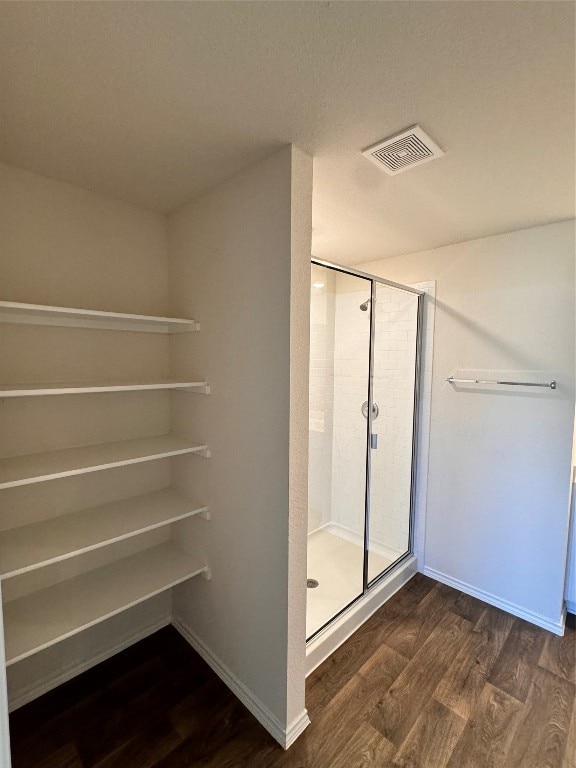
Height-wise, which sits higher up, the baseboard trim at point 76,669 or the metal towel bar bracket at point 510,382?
the metal towel bar bracket at point 510,382

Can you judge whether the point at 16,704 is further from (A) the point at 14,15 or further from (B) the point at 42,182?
(A) the point at 14,15

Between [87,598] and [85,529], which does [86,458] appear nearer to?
[85,529]

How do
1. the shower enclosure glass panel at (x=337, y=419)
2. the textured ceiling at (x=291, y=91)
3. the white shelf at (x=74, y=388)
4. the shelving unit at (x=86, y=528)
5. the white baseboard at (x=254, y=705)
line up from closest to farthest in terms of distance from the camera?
the textured ceiling at (x=291, y=91), the white shelf at (x=74, y=388), the shelving unit at (x=86, y=528), the white baseboard at (x=254, y=705), the shower enclosure glass panel at (x=337, y=419)

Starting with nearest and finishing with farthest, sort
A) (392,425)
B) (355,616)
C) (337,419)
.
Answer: (355,616) → (392,425) → (337,419)

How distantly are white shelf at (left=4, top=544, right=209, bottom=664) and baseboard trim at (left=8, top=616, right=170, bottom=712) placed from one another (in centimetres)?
45

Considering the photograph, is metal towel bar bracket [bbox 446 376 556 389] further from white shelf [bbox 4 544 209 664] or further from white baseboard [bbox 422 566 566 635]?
white shelf [bbox 4 544 209 664]

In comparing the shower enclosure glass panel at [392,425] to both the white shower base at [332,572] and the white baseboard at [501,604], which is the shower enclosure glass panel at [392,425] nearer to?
the white shower base at [332,572]

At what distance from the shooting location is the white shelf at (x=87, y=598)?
4.55 feet

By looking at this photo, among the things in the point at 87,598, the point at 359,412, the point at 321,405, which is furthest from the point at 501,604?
the point at 87,598

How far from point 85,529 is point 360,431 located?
2.08 metres

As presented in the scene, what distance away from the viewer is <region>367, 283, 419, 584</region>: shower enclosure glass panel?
2666 mm

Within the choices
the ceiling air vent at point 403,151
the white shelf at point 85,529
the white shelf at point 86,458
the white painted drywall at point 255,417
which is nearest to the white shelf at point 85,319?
the white painted drywall at point 255,417

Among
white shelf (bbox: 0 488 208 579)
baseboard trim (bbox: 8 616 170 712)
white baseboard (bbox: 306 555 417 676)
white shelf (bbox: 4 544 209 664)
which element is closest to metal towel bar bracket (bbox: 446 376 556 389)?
white baseboard (bbox: 306 555 417 676)

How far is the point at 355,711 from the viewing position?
5.27 feet
